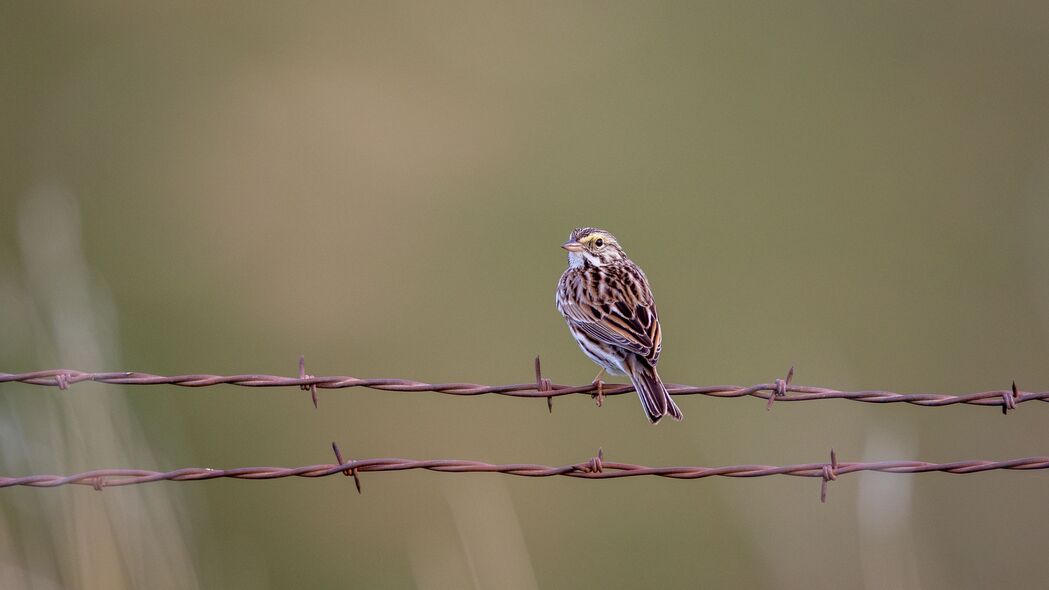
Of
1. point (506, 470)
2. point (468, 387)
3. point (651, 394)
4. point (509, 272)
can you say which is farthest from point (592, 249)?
point (509, 272)

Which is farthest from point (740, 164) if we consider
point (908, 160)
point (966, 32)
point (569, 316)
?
point (569, 316)

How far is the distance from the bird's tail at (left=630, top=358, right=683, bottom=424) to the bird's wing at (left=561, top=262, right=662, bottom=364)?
8 cm

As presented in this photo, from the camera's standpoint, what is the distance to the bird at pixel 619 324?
6.89 m

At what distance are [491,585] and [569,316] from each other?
1730 millimetres

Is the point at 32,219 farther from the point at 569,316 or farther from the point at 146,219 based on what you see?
the point at 146,219

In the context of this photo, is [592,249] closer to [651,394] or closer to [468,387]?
[651,394]

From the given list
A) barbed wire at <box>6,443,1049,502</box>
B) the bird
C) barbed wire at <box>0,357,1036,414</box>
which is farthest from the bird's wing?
barbed wire at <box>6,443,1049,502</box>

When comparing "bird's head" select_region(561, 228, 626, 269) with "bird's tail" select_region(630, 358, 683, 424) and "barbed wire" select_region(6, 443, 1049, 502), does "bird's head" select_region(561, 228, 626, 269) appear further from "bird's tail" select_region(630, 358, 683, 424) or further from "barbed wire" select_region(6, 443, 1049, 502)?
"barbed wire" select_region(6, 443, 1049, 502)

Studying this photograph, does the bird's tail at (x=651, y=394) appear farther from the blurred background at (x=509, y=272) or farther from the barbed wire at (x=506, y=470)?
the blurred background at (x=509, y=272)

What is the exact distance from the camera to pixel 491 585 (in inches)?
271

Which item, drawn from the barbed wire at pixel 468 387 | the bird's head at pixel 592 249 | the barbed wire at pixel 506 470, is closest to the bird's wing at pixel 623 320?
the bird's head at pixel 592 249

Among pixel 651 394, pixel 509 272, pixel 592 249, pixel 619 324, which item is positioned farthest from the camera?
pixel 509 272

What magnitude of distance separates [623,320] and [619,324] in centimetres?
5

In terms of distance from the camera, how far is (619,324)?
725 centimetres
